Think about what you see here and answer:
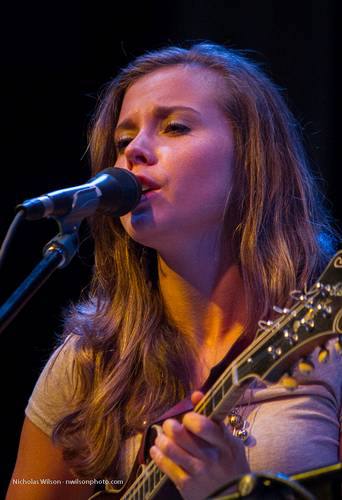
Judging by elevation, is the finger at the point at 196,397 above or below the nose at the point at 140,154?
below

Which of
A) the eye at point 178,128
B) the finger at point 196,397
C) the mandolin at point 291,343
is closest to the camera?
the mandolin at point 291,343

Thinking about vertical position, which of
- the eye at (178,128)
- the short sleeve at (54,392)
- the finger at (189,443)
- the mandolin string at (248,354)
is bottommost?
the short sleeve at (54,392)

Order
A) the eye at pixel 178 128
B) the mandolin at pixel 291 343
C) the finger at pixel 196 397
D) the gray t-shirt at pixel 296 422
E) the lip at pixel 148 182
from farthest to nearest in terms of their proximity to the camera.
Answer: the eye at pixel 178 128 < the lip at pixel 148 182 < the gray t-shirt at pixel 296 422 < the finger at pixel 196 397 < the mandolin at pixel 291 343

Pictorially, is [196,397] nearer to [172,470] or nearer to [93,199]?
[172,470]

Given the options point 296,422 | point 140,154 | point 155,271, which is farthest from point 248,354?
point 155,271

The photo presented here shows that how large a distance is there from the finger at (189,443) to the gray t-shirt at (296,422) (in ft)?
1.05

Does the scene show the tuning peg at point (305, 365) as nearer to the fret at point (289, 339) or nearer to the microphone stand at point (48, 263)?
the fret at point (289, 339)

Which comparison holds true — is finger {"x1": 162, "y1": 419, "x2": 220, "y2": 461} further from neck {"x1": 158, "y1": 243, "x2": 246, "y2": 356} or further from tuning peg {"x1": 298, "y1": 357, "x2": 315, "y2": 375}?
neck {"x1": 158, "y1": 243, "x2": 246, "y2": 356}

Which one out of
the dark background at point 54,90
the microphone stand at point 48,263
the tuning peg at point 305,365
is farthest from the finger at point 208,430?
the dark background at point 54,90

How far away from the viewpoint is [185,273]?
2270 mm

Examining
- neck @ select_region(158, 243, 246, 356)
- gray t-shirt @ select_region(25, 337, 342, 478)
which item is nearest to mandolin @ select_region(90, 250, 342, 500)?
gray t-shirt @ select_region(25, 337, 342, 478)

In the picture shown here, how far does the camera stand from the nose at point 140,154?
208 centimetres

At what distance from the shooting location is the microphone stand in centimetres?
155

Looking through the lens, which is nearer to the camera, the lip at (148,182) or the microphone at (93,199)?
the microphone at (93,199)
